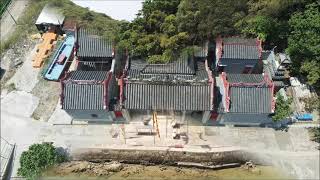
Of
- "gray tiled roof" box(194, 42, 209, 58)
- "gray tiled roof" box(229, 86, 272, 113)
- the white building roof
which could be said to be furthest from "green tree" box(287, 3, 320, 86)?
the white building roof

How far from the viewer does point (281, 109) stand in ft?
132

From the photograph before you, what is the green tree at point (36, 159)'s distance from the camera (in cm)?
3759

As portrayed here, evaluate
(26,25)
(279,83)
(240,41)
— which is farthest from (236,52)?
(26,25)

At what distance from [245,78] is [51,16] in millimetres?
25208

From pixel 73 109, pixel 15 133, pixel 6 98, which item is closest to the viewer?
pixel 73 109

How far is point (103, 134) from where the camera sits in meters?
41.5

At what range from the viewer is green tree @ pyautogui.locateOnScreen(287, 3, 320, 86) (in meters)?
41.2

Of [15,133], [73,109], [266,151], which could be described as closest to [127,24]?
[73,109]

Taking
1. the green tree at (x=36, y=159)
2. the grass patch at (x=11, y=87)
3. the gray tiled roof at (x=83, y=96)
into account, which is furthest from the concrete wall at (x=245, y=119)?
the grass patch at (x=11, y=87)

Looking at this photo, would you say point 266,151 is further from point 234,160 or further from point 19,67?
point 19,67

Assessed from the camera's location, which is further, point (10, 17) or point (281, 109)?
point (10, 17)

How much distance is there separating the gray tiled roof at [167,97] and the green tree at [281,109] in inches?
278

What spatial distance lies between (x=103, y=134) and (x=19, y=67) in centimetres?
1448

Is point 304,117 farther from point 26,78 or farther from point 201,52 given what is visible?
point 26,78
